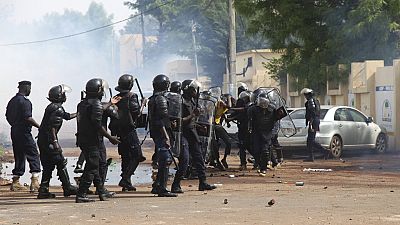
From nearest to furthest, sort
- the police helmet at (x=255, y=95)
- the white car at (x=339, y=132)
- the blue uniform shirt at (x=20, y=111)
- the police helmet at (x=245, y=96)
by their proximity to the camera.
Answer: the blue uniform shirt at (x=20, y=111), the police helmet at (x=255, y=95), the police helmet at (x=245, y=96), the white car at (x=339, y=132)

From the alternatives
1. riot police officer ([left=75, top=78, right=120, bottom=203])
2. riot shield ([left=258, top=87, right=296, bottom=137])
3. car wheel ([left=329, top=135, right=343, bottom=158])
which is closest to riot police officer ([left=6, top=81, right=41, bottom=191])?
riot police officer ([left=75, top=78, right=120, bottom=203])

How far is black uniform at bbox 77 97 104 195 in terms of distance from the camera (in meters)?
11.4

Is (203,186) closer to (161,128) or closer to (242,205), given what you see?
(161,128)

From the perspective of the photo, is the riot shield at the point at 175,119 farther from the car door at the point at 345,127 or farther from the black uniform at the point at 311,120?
the car door at the point at 345,127

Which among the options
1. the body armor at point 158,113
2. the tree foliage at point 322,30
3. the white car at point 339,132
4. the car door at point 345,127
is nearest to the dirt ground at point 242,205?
the body armor at point 158,113

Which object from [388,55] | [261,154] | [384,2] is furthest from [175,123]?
[388,55]

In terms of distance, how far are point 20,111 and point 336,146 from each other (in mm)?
10186

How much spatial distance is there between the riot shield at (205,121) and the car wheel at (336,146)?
6.92m

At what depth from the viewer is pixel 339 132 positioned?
69.7ft

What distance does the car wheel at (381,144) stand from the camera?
2262cm

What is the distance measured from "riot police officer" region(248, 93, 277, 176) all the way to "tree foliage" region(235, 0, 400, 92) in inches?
421

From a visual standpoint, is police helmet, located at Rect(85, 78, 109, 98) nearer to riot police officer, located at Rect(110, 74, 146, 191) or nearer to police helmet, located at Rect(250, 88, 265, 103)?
riot police officer, located at Rect(110, 74, 146, 191)

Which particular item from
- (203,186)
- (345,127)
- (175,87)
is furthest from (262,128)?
(345,127)

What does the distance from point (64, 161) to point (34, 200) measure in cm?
71
